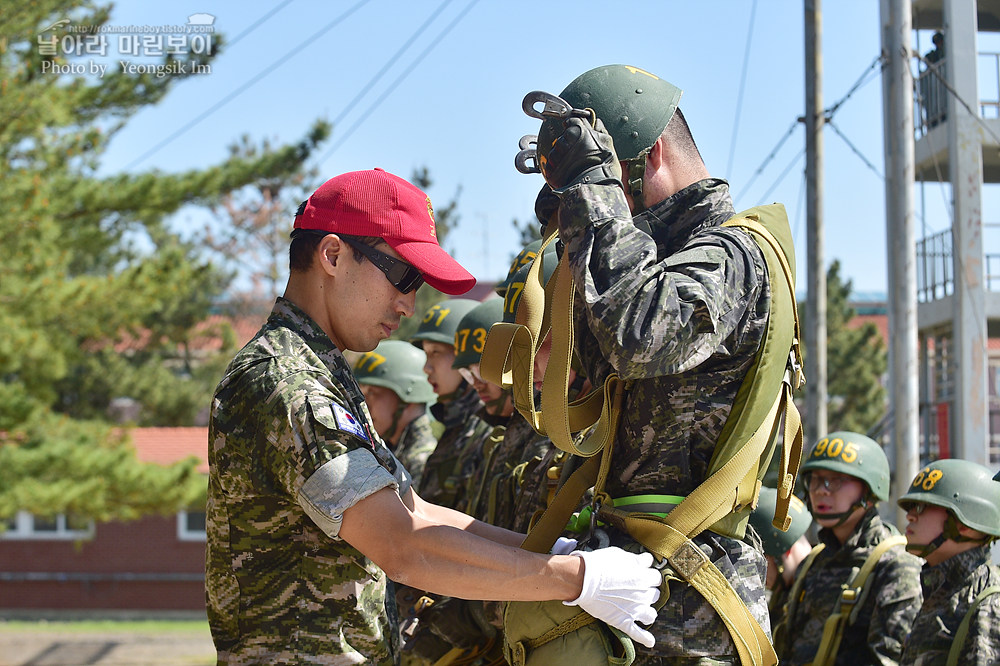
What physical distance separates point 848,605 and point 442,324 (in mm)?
3153

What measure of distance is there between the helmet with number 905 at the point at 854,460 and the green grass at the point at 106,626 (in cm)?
2039

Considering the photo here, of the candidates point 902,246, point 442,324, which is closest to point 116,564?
point 902,246

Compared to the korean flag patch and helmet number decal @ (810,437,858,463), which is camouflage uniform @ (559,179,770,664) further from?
helmet number decal @ (810,437,858,463)

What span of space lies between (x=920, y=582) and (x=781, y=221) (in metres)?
3.19

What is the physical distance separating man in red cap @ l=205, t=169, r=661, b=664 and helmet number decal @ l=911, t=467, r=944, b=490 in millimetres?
3136

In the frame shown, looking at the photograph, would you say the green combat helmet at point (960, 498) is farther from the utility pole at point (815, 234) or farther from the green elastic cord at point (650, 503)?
the utility pole at point (815, 234)

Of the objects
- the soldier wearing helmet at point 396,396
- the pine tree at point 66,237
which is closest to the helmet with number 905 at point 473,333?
the soldier wearing helmet at point 396,396

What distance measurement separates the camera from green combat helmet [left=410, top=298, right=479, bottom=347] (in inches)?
279

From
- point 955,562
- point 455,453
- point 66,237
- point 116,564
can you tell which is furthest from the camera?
point 116,564

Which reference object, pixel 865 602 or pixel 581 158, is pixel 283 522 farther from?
pixel 865 602

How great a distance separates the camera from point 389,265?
317 centimetres

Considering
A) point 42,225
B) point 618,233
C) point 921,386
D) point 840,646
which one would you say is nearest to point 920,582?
point 840,646

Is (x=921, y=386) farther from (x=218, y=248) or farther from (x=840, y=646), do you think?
(x=218, y=248)

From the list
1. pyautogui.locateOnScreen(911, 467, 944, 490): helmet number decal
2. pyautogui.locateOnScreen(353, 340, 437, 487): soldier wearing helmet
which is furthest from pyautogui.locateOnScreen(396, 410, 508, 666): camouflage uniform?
pyautogui.locateOnScreen(911, 467, 944, 490): helmet number decal
